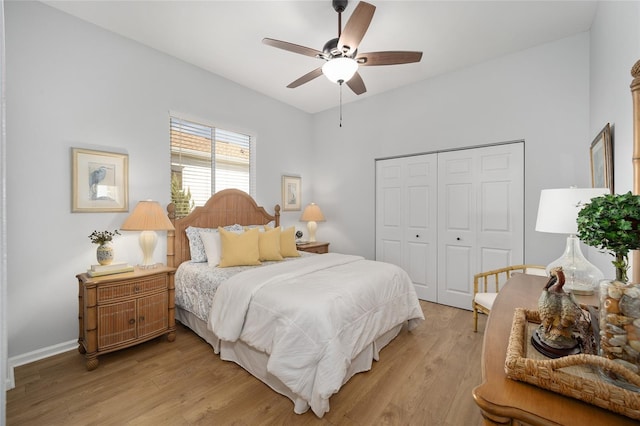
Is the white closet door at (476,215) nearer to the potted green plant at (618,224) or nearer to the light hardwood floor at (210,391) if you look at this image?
the light hardwood floor at (210,391)

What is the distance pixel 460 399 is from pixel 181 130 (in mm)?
3796

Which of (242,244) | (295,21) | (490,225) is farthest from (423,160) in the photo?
(242,244)

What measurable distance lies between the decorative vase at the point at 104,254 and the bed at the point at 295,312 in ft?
2.17

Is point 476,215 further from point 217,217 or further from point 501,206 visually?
point 217,217

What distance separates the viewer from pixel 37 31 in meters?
2.35

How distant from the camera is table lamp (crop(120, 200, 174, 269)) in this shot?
257cm

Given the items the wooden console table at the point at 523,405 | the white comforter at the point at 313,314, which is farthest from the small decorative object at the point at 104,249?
the wooden console table at the point at 523,405

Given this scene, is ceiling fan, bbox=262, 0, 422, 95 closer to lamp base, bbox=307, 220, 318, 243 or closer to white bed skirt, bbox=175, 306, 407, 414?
white bed skirt, bbox=175, 306, 407, 414

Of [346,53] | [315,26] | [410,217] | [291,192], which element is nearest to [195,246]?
[291,192]

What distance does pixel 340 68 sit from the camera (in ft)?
6.98

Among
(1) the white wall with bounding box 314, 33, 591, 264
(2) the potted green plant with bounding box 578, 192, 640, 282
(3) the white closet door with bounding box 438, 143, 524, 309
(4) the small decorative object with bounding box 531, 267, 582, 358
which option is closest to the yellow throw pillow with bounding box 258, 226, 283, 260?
(1) the white wall with bounding box 314, 33, 591, 264

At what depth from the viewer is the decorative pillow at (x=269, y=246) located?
10.4 ft

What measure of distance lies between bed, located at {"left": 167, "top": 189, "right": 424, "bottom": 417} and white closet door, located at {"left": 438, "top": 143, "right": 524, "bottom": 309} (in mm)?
1169

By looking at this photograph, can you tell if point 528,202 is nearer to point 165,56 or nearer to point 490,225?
point 490,225
